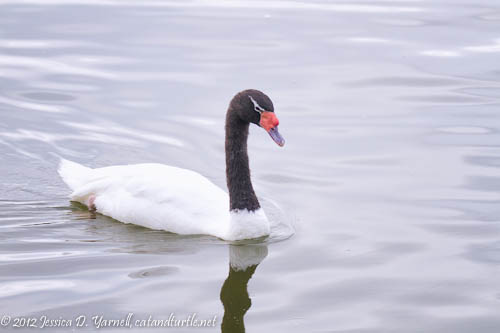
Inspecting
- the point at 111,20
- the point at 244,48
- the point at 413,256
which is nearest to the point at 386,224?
the point at 413,256

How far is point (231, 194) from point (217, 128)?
11.8 ft

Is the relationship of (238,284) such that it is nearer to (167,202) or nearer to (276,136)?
(276,136)

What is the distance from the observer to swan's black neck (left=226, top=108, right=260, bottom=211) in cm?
1017

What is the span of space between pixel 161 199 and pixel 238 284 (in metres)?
1.97

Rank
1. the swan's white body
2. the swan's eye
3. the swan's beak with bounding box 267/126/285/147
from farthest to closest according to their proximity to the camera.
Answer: the swan's white body → the swan's eye → the swan's beak with bounding box 267/126/285/147

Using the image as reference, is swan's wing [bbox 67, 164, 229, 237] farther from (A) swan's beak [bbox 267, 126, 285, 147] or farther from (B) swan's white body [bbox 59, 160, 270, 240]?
(A) swan's beak [bbox 267, 126, 285, 147]

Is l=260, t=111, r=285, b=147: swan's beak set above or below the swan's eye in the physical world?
below

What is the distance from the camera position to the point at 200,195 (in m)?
10.5

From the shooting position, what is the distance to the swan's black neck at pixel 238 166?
10.2 meters

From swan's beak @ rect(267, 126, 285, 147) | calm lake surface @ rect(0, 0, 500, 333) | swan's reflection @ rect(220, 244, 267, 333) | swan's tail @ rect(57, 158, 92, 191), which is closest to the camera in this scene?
swan's reflection @ rect(220, 244, 267, 333)

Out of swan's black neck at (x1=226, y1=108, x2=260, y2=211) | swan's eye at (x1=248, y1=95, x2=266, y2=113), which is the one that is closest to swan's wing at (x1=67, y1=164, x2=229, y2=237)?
swan's black neck at (x1=226, y1=108, x2=260, y2=211)

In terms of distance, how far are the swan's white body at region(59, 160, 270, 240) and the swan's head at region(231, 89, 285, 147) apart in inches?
35.4
